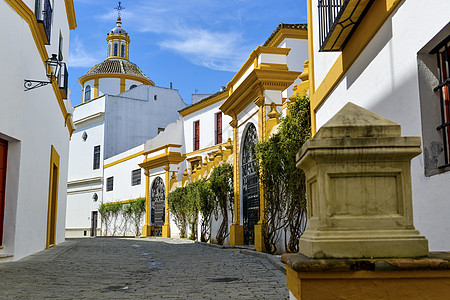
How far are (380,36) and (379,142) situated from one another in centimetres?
311

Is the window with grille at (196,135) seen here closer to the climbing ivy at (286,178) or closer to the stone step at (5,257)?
the climbing ivy at (286,178)

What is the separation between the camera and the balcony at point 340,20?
18.9ft

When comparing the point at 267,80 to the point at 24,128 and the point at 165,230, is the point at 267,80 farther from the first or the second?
the point at 165,230

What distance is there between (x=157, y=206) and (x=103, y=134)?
10.7 meters

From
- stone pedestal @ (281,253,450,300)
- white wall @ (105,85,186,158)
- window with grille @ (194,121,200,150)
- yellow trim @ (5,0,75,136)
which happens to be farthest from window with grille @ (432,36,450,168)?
white wall @ (105,85,186,158)

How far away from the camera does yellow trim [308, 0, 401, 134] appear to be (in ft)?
17.6

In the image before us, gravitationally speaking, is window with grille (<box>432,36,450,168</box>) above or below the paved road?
above

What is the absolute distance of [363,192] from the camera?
2.84 meters

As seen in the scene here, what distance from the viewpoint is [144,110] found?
3653cm

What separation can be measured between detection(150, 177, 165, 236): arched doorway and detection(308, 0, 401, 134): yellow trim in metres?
18.1

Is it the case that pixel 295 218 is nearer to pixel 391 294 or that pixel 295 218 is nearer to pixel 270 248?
pixel 270 248

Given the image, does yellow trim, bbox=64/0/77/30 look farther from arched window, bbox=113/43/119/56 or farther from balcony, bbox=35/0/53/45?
arched window, bbox=113/43/119/56

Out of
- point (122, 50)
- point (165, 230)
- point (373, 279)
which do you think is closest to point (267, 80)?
point (373, 279)

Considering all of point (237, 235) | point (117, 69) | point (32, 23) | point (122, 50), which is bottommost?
point (237, 235)
